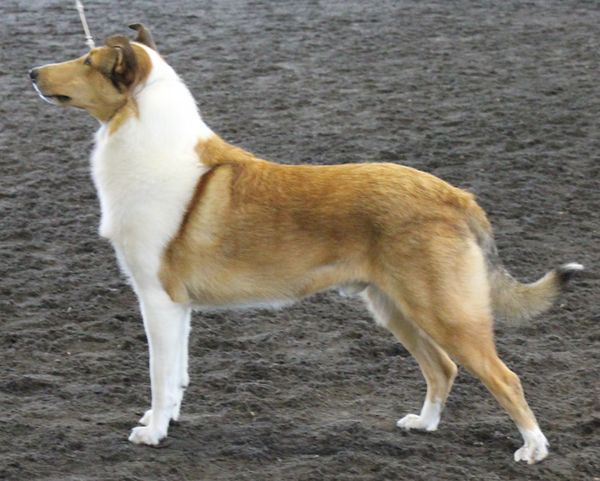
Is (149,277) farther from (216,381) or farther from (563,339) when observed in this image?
(563,339)

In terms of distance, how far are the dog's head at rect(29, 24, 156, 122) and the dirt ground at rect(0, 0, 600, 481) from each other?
1.45 metres

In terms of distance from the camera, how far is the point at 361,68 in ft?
40.0

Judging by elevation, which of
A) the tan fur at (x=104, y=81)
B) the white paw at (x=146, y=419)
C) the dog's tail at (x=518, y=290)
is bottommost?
the white paw at (x=146, y=419)

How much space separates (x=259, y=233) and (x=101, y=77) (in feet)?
3.21

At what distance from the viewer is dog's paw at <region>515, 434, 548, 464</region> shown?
477 cm

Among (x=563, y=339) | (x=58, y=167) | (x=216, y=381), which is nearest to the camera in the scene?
(x=216, y=381)

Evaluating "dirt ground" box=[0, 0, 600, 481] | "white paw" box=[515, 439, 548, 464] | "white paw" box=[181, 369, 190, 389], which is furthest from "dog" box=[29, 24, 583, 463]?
"dirt ground" box=[0, 0, 600, 481]

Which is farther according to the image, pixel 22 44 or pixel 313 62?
pixel 22 44

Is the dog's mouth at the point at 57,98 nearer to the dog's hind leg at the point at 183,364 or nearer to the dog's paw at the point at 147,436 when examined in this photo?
the dog's hind leg at the point at 183,364

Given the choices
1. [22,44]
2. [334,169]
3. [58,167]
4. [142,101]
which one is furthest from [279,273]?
[22,44]

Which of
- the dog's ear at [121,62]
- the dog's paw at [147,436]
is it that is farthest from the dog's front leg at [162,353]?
the dog's ear at [121,62]

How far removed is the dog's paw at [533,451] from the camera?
477cm

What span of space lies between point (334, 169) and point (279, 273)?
1.68ft

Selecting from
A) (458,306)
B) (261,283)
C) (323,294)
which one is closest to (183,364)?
(261,283)
